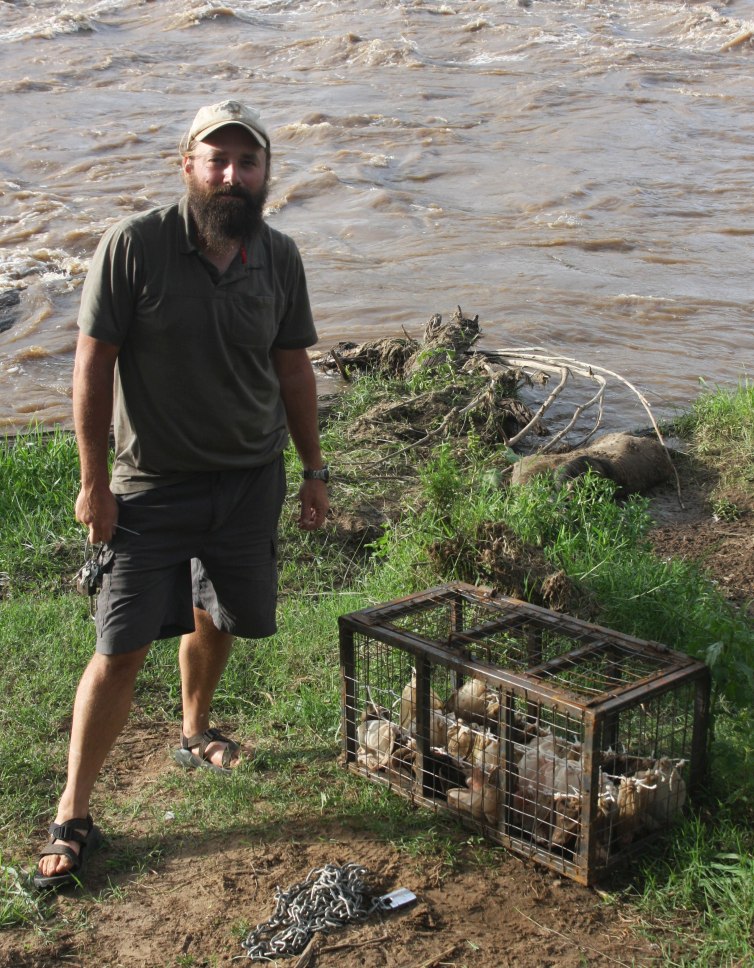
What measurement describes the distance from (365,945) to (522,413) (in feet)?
15.6

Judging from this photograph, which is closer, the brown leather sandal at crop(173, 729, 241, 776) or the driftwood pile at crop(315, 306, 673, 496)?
the brown leather sandal at crop(173, 729, 241, 776)

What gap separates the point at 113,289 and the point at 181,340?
262 millimetres

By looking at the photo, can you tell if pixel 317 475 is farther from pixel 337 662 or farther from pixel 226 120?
pixel 226 120

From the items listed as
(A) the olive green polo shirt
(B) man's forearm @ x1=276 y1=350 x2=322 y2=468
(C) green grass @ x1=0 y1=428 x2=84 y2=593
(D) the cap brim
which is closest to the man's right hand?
(A) the olive green polo shirt

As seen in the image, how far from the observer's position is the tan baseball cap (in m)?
3.66

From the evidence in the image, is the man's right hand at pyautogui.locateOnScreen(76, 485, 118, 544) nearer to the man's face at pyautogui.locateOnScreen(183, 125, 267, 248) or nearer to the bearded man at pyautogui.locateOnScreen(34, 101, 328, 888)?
the bearded man at pyautogui.locateOnScreen(34, 101, 328, 888)

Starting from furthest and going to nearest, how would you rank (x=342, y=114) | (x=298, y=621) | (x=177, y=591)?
1. (x=342, y=114)
2. (x=298, y=621)
3. (x=177, y=591)

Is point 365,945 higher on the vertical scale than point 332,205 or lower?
lower

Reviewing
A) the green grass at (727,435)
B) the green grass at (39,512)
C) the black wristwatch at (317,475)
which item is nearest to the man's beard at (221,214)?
the black wristwatch at (317,475)

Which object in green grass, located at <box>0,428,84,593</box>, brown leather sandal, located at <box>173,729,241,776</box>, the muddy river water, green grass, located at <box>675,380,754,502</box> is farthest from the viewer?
the muddy river water

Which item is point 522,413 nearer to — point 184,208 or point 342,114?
point 184,208

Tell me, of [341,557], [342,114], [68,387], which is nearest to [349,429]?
[341,557]

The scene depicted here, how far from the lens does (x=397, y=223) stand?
14.9 m

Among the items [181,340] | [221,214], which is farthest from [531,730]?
[221,214]
